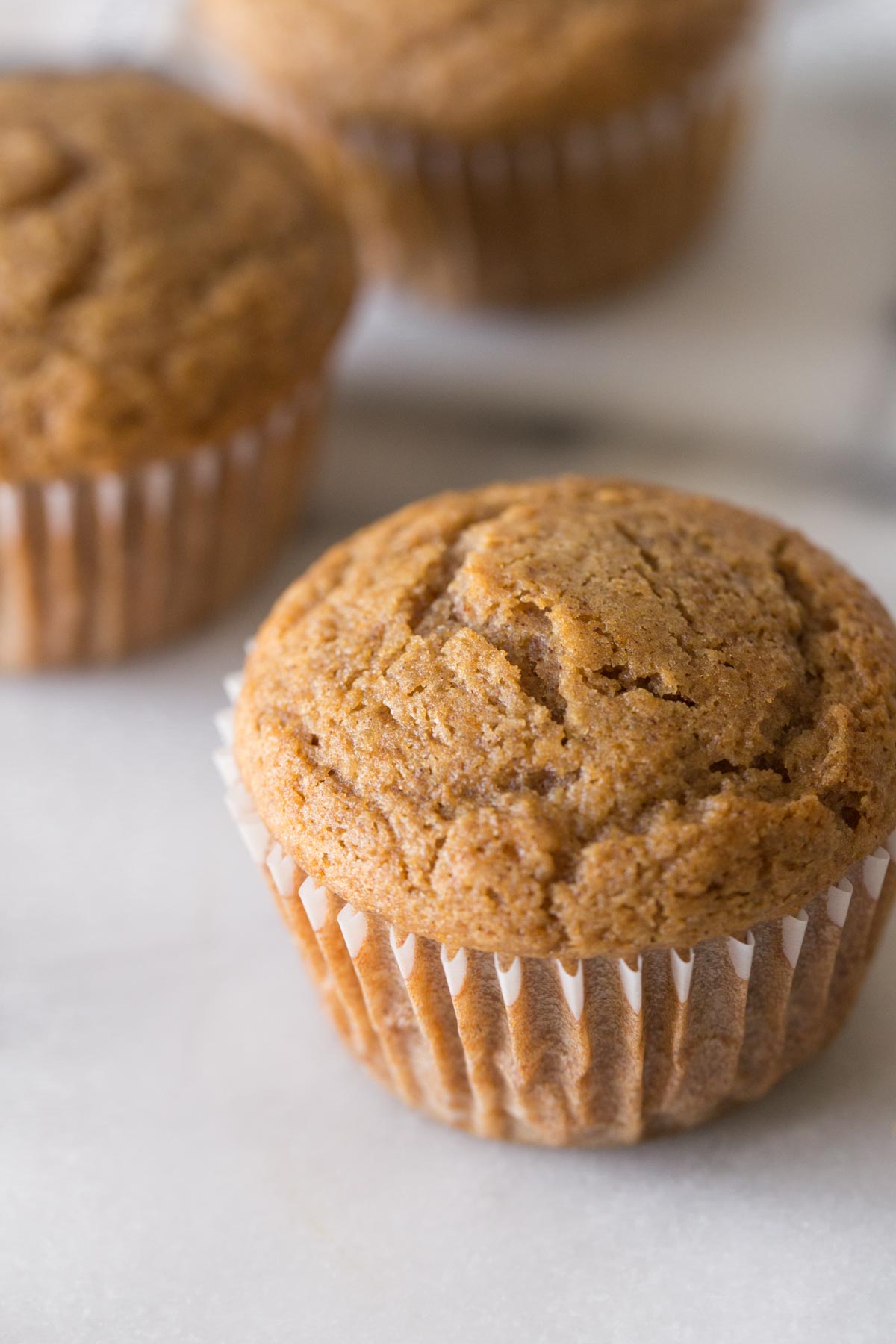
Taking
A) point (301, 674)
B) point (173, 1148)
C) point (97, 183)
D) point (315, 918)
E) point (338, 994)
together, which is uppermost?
point (97, 183)

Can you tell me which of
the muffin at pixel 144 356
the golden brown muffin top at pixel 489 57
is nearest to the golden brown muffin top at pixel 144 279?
the muffin at pixel 144 356

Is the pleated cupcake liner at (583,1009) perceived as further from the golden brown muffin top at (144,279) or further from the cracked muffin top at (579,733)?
the golden brown muffin top at (144,279)

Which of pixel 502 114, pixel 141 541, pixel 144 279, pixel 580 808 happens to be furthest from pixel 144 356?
pixel 580 808

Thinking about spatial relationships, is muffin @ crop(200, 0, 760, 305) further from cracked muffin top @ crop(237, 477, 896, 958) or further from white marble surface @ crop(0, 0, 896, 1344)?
cracked muffin top @ crop(237, 477, 896, 958)

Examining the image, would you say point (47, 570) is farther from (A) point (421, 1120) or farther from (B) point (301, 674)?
(A) point (421, 1120)

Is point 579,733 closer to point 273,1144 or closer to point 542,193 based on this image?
point 273,1144

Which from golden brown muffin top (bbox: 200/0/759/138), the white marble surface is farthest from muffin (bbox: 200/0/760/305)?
the white marble surface

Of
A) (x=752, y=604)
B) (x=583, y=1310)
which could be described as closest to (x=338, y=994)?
(x=583, y=1310)
